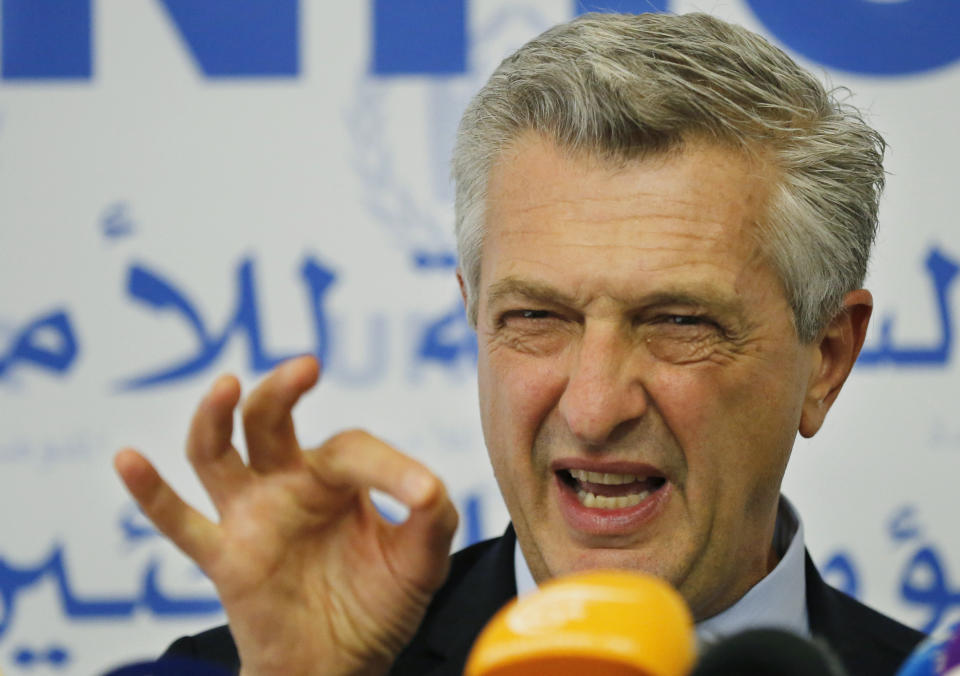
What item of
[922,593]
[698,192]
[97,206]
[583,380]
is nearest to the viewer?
[583,380]

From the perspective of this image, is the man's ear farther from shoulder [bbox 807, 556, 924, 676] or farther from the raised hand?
the raised hand

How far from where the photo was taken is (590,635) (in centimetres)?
62

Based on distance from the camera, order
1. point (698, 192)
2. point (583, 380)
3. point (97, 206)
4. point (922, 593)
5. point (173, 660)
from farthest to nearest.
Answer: point (97, 206)
point (922, 593)
point (698, 192)
point (583, 380)
point (173, 660)

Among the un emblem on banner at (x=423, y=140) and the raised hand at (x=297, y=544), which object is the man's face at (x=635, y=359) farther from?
the un emblem on banner at (x=423, y=140)

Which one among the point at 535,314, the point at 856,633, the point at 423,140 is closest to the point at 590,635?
the point at 535,314

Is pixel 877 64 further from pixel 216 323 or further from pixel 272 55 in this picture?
pixel 216 323

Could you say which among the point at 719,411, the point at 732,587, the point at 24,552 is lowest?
the point at 24,552

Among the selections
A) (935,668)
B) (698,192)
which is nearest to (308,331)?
(698,192)

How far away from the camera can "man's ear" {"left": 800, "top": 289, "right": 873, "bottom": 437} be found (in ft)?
5.36

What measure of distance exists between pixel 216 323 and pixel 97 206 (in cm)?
39

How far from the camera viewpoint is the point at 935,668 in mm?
610

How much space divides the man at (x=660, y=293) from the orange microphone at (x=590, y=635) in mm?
610

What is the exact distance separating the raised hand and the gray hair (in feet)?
1.90

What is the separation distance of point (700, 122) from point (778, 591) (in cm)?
63
